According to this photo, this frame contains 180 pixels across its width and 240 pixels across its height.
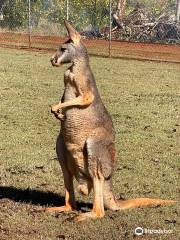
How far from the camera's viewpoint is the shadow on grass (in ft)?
18.8

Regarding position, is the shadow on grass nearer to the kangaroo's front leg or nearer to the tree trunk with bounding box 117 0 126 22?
the kangaroo's front leg

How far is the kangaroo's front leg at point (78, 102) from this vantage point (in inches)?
193

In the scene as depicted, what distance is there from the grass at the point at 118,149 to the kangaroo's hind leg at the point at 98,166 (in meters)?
0.10

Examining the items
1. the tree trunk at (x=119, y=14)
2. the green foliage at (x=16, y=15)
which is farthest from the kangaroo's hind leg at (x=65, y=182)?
the tree trunk at (x=119, y=14)

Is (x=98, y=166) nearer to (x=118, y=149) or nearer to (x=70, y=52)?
(x=70, y=52)

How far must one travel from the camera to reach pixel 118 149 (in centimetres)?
820

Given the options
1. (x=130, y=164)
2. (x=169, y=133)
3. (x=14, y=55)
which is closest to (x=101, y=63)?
(x=14, y=55)

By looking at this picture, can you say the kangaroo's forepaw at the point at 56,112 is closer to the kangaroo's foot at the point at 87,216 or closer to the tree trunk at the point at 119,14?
the kangaroo's foot at the point at 87,216

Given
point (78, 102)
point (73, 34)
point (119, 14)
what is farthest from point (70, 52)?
point (119, 14)

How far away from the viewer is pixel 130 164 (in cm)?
739

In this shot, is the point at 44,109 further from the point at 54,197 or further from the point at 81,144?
the point at 81,144

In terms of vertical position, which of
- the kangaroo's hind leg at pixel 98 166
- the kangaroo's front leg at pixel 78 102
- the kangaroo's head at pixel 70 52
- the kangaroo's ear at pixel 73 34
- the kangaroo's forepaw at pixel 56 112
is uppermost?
the kangaroo's ear at pixel 73 34

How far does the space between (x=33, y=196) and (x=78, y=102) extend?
1456 mm

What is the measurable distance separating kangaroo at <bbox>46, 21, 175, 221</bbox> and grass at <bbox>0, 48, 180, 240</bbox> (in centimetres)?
36
